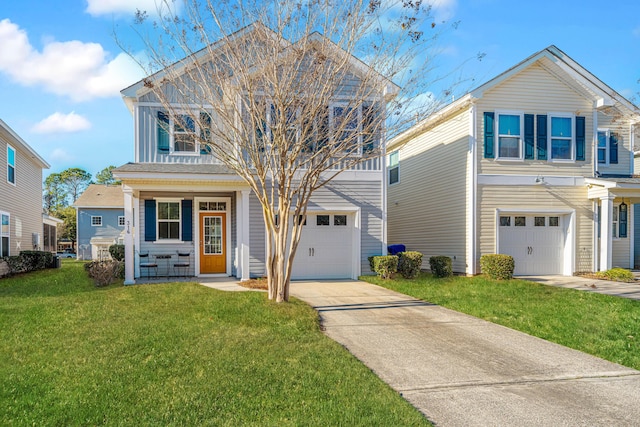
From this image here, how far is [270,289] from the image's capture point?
30.6 ft

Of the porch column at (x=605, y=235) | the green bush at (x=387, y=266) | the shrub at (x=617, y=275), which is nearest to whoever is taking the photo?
the green bush at (x=387, y=266)

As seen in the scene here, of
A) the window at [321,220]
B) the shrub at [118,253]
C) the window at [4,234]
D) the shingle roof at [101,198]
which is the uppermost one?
the shingle roof at [101,198]

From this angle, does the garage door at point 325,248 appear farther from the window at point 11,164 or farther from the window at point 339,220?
the window at point 11,164

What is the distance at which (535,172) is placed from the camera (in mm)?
14984

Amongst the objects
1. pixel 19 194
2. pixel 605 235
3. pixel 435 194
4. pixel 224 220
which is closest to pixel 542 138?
pixel 605 235

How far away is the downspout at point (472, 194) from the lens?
14.5 metres

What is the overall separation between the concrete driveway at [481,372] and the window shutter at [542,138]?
8.48 metres

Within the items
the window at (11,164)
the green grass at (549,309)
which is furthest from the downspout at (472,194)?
the window at (11,164)

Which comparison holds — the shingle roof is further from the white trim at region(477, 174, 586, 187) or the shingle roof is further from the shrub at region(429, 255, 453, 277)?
the white trim at region(477, 174, 586, 187)

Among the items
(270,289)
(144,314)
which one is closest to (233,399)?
(144,314)

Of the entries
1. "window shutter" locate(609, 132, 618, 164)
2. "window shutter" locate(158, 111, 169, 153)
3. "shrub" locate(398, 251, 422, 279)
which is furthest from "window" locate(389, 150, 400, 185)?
"window shutter" locate(158, 111, 169, 153)

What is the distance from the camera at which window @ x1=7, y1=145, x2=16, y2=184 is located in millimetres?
17578

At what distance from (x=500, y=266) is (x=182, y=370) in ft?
35.7

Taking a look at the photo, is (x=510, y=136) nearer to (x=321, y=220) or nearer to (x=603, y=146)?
(x=603, y=146)
